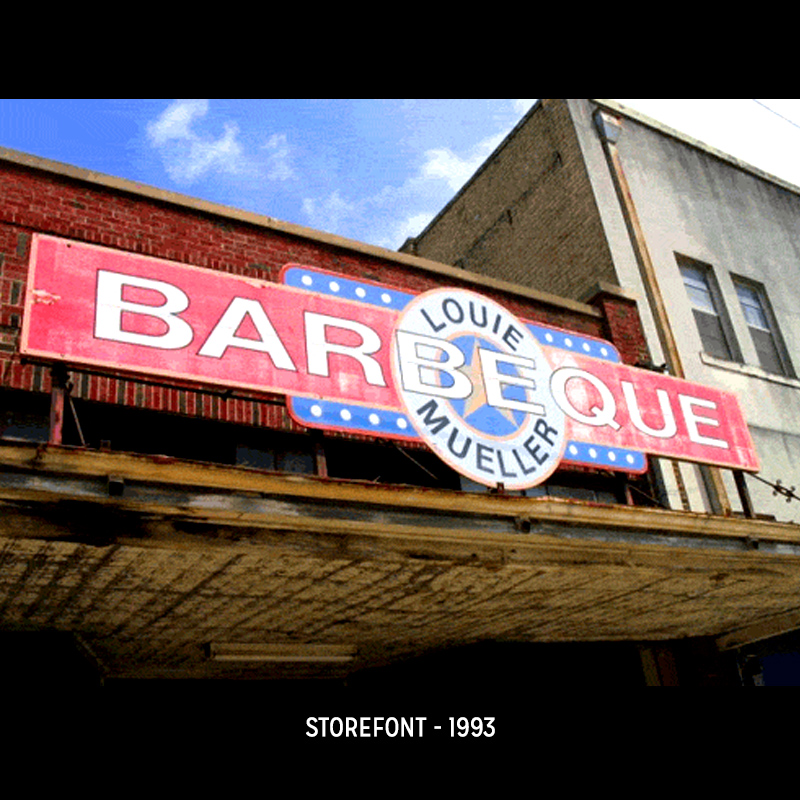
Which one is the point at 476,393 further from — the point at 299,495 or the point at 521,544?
the point at 299,495

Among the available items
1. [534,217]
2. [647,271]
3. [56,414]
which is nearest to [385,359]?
[56,414]

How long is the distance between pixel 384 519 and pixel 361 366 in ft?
4.40

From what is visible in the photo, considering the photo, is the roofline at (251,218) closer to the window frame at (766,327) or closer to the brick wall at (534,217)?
the brick wall at (534,217)

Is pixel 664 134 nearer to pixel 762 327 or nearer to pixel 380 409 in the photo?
pixel 762 327

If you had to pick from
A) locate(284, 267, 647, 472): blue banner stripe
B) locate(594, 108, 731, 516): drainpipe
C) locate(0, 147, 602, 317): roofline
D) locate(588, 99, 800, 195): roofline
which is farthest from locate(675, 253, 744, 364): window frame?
locate(284, 267, 647, 472): blue banner stripe

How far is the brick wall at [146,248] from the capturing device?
250 inches

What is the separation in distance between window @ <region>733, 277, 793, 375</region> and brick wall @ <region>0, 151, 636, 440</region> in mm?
6228

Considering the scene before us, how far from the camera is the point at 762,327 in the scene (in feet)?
41.8

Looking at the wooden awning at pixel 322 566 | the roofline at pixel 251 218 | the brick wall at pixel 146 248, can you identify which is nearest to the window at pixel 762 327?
the roofline at pixel 251 218

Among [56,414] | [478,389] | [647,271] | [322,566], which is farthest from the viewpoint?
[647,271]

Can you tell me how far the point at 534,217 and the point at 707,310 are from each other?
9.93 ft

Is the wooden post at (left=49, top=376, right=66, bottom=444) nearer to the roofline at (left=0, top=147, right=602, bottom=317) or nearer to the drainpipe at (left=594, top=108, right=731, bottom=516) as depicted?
the roofline at (left=0, top=147, right=602, bottom=317)

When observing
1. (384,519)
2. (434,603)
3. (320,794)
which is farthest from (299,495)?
(320,794)

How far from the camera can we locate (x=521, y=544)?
5551 millimetres
